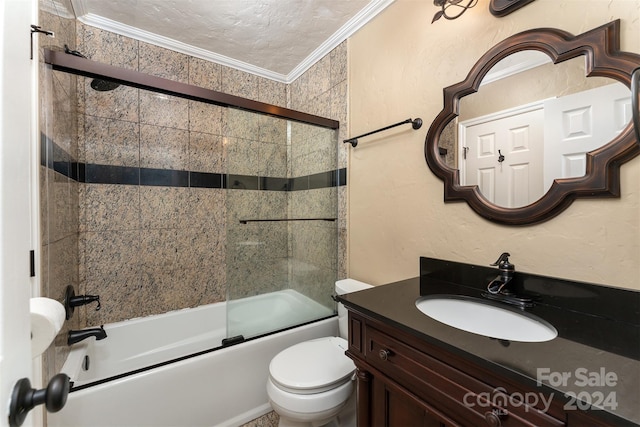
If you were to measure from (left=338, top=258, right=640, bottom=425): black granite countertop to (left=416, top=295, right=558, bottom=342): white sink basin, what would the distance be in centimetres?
3

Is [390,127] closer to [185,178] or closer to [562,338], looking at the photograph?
[562,338]

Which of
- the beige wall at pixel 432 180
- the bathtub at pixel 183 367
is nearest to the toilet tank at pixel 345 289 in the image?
the beige wall at pixel 432 180

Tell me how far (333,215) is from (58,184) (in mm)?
1657

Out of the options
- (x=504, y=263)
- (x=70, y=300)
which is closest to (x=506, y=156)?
(x=504, y=263)

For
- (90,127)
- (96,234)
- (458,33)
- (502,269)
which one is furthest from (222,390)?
(458,33)

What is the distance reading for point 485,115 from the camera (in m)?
1.22

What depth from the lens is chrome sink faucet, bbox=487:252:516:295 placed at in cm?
106

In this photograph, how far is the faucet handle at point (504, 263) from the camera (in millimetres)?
1062

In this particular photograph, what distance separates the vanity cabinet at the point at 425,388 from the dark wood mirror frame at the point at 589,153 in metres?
0.70

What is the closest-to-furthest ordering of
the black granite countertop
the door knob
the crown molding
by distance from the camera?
the door knob
the black granite countertop
the crown molding

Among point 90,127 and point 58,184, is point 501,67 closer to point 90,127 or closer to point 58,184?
point 58,184

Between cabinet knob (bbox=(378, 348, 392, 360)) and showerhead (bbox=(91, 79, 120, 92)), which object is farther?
showerhead (bbox=(91, 79, 120, 92))

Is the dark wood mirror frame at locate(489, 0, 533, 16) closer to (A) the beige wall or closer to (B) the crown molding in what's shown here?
(A) the beige wall

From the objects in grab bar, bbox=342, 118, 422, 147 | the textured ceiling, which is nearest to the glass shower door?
grab bar, bbox=342, 118, 422, 147
